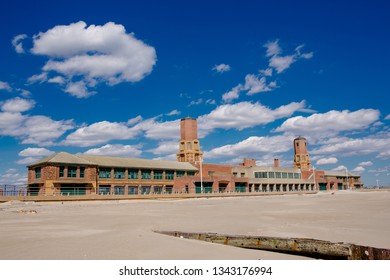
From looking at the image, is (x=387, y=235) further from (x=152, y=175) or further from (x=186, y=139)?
(x=186, y=139)

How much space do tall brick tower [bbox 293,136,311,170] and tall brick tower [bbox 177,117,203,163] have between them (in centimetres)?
5413

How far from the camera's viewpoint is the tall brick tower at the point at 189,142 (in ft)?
308

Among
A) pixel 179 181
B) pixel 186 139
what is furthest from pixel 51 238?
pixel 186 139

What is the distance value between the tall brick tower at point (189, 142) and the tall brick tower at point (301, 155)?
5413 cm

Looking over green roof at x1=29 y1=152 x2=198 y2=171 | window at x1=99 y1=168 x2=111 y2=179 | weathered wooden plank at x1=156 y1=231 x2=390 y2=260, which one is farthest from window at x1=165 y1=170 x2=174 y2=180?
weathered wooden plank at x1=156 y1=231 x2=390 y2=260

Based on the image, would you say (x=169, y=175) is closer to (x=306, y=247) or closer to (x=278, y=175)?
(x=278, y=175)

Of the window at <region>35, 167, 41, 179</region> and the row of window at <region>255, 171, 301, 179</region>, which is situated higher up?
Answer: the window at <region>35, 167, 41, 179</region>

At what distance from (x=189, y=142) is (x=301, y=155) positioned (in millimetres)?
57649

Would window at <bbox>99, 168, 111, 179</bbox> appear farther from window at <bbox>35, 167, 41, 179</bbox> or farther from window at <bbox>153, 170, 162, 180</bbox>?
window at <bbox>153, 170, 162, 180</bbox>

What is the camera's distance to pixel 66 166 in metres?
54.0

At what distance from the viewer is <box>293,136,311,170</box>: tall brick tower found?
133 m

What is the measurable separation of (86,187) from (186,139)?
144ft

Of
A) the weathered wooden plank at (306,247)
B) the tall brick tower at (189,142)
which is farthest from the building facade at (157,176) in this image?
the weathered wooden plank at (306,247)
